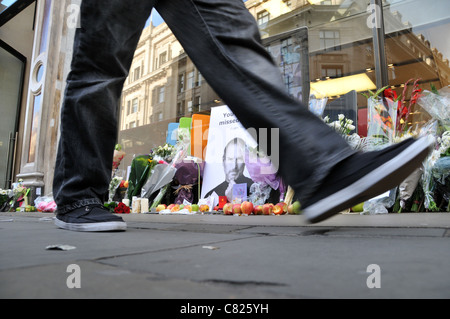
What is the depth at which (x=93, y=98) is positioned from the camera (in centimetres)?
137

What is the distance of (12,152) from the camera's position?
8172 millimetres

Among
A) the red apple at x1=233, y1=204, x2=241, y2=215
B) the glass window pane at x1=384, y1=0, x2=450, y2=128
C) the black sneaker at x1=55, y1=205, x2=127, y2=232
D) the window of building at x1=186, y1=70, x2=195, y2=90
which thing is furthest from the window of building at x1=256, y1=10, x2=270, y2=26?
the black sneaker at x1=55, y1=205, x2=127, y2=232

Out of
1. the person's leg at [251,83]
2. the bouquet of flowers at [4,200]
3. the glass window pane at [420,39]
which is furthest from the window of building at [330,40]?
the bouquet of flowers at [4,200]

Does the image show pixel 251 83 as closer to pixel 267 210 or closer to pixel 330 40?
pixel 267 210

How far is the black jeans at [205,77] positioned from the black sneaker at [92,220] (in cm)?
4

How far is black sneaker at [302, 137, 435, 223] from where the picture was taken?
804mm

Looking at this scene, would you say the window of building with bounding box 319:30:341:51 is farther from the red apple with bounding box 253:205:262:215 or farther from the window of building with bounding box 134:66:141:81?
the window of building with bounding box 134:66:141:81

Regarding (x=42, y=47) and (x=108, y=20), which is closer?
(x=108, y=20)

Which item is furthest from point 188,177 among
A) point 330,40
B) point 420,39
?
point 420,39

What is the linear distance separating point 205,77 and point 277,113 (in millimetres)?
291

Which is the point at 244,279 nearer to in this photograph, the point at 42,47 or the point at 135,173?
the point at 135,173

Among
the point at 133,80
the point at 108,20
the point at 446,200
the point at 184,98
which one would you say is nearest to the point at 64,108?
the point at 108,20

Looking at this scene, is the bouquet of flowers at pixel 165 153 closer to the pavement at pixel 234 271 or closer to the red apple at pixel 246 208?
the red apple at pixel 246 208
